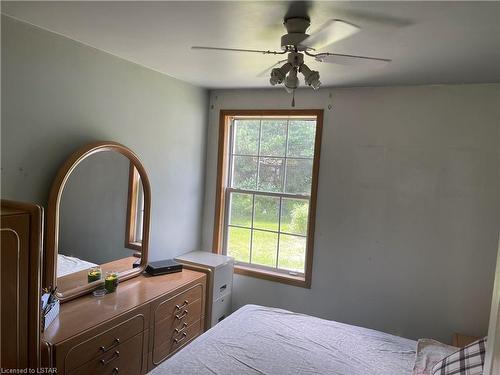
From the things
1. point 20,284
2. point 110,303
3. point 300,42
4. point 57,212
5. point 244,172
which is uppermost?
point 300,42

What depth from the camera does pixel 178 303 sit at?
2.51 m

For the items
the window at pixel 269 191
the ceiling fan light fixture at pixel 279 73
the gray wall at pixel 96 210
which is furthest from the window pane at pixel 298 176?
the ceiling fan light fixture at pixel 279 73

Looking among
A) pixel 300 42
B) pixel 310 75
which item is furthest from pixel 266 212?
pixel 300 42

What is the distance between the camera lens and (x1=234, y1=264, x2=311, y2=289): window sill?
3.12 metres

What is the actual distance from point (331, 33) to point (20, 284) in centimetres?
166

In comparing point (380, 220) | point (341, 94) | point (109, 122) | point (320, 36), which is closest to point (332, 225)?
point (380, 220)

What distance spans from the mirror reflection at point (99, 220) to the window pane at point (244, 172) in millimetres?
1021

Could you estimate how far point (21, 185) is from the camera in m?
1.88

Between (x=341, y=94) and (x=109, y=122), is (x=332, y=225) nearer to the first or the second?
(x=341, y=94)

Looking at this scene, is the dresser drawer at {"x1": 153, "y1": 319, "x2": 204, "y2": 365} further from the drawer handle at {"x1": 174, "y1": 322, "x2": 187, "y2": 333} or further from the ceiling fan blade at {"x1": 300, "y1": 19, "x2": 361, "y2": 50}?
the ceiling fan blade at {"x1": 300, "y1": 19, "x2": 361, "y2": 50}

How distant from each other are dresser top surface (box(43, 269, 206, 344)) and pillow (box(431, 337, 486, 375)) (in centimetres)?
165

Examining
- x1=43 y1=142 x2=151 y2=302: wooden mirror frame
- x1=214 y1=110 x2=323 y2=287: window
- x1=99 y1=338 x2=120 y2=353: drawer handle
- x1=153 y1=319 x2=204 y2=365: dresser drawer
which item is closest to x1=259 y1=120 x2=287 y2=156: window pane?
x1=214 y1=110 x2=323 y2=287: window

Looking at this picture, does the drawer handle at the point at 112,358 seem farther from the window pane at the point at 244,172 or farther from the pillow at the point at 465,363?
the window pane at the point at 244,172

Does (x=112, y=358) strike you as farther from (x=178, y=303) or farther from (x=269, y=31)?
(x=269, y=31)
